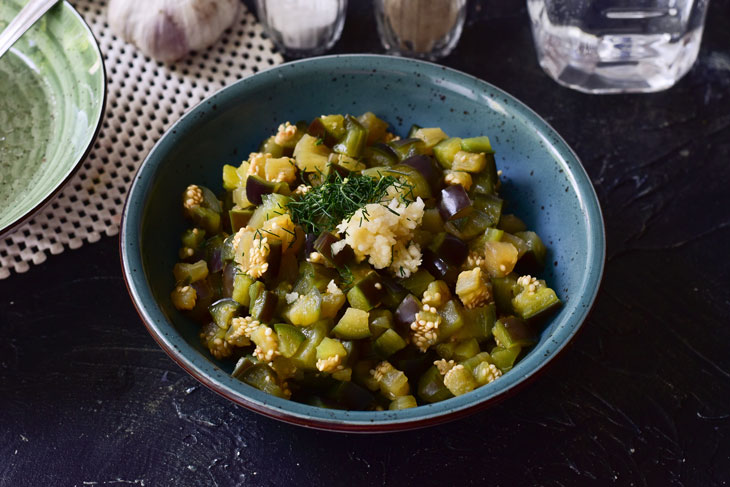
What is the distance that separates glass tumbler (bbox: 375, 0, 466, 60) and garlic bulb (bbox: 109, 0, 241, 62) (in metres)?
0.66

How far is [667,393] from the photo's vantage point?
227cm

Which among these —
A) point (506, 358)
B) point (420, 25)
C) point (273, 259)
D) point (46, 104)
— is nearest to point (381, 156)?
point (273, 259)

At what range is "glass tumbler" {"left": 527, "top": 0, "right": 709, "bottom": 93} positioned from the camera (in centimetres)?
295

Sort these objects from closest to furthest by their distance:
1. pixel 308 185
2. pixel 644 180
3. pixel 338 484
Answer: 1. pixel 338 484
2. pixel 308 185
3. pixel 644 180

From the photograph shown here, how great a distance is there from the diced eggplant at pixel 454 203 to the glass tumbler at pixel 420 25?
3.40ft

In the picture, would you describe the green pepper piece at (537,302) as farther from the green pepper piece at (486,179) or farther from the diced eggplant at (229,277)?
the diced eggplant at (229,277)

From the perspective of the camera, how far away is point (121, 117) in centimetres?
278

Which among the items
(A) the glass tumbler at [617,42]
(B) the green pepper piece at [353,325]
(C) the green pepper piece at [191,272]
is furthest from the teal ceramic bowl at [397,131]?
(A) the glass tumbler at [617,42]

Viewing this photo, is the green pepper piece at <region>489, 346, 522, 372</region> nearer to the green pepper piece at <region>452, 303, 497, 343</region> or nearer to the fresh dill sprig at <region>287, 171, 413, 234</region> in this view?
the green pepper piece at <region>452, 303, 497, 343</region>

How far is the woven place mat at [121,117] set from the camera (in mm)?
2539

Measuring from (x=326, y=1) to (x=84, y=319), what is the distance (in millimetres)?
1548

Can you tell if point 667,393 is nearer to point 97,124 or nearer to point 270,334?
point 270,334

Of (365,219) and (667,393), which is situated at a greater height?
(365,219)

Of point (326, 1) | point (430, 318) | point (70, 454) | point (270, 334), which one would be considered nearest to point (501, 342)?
point (430, 318)
